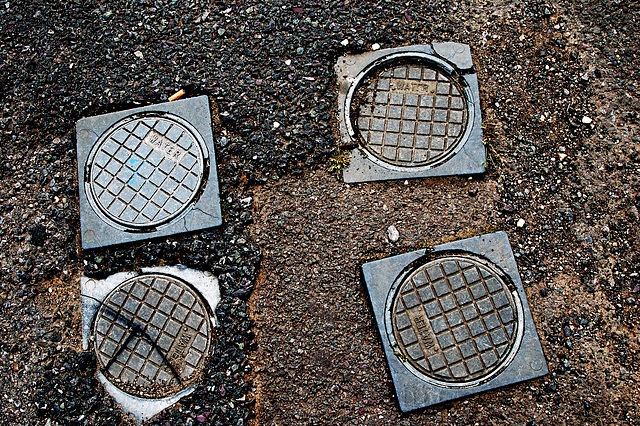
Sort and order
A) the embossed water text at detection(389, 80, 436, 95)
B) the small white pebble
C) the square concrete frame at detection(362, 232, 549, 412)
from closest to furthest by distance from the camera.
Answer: the square concrete frame at detection(362, 232, 549, 412) → the small white pebble → the embossed water text at detection(389, 80, 436, 95)

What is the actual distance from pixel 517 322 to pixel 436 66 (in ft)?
5.12

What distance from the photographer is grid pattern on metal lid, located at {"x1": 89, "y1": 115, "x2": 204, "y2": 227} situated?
2.71m

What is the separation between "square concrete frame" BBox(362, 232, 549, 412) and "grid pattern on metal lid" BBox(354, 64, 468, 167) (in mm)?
558

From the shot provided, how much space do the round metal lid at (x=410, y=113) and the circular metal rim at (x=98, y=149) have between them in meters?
0.92

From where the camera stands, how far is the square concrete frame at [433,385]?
98.3 inches

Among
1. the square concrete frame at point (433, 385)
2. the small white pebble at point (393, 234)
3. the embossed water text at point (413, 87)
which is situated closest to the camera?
the square concrete frame at point (433, 385)

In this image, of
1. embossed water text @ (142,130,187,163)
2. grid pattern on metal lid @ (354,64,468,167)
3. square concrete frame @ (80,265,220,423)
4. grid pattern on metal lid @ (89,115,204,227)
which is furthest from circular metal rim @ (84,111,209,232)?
grid pattern on metal lid @ (354,64,468,167)

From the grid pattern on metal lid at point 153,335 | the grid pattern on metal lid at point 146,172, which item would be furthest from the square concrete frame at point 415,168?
the grid pattern on metal lid at point 153,335

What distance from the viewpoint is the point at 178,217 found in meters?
2.70

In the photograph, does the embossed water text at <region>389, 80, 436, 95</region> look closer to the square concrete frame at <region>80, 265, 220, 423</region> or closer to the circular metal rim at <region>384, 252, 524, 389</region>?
the circular metal rim at <region>384, 252, 524, 389</region>

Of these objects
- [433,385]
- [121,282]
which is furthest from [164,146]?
[433,385]

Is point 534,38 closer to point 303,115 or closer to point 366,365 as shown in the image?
point 303,115

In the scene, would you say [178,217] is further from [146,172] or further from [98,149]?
[98,149]

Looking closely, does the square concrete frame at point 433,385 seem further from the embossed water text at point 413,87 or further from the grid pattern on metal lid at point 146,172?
the grid pattern on metal lid at point 146,172
